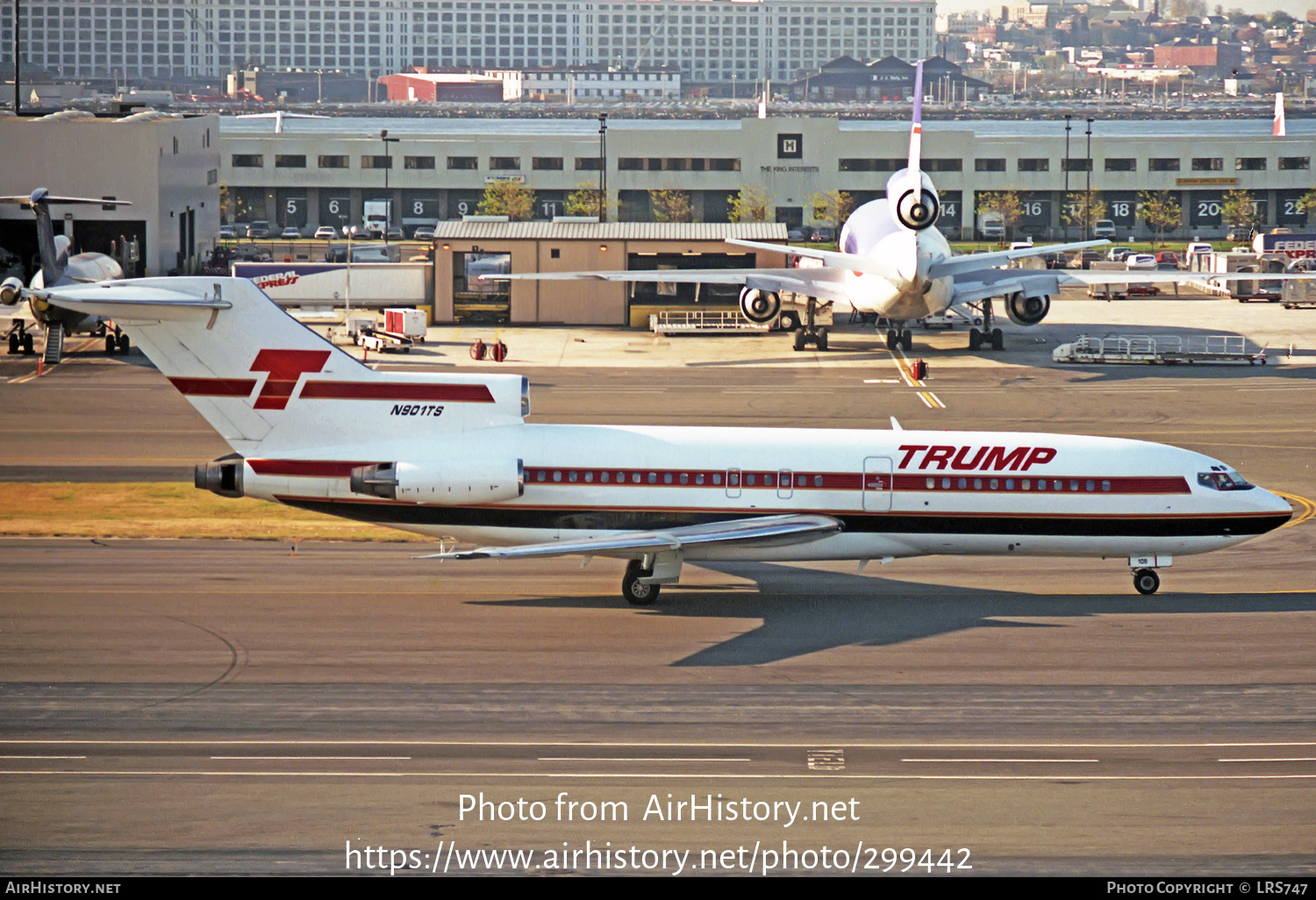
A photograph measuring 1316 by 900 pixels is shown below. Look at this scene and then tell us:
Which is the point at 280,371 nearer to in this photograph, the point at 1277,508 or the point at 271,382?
the point at 271,382

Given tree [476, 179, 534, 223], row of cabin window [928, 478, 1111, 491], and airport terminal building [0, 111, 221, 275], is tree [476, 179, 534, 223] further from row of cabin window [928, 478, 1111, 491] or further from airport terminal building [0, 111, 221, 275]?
row of cabin window [928, 478, 1111, 491]

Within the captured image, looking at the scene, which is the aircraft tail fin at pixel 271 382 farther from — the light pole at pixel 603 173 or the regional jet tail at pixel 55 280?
the light pole at pixel 603 173

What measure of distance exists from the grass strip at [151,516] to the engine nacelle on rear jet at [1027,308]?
145ft

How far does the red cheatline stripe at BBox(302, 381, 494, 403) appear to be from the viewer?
33.0 meters

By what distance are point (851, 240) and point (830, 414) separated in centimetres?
2653

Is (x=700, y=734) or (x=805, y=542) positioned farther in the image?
(x=805, y=542)

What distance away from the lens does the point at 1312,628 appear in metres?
31.6

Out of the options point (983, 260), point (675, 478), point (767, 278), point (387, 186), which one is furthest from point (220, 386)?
point (387, 186)

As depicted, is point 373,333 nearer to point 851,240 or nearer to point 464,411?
point 851,240

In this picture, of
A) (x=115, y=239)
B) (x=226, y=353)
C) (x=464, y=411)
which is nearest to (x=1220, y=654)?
(x=464, y=411)

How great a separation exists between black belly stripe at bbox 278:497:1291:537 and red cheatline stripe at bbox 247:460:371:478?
1.97ft

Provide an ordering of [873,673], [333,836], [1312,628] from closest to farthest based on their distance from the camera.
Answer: [333,836] → [873,673] → [1312,628]

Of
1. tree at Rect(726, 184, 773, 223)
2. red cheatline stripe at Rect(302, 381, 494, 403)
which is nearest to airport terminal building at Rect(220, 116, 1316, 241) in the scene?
tree at Rect(726, 184, 773, 223)

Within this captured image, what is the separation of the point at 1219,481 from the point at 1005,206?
362 feet
